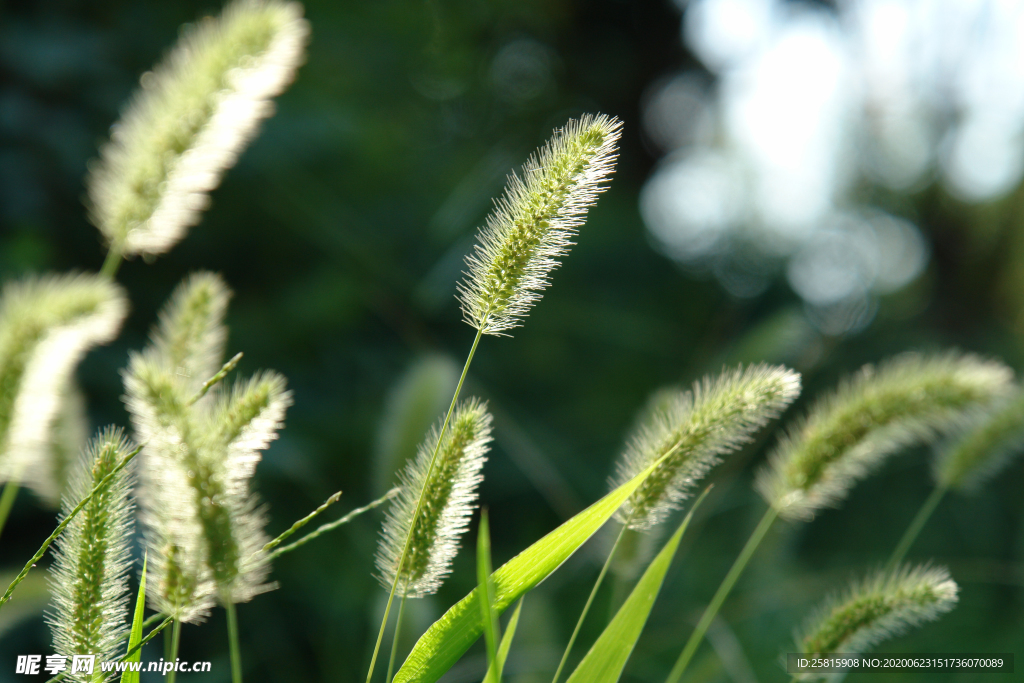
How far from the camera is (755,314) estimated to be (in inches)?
77.1

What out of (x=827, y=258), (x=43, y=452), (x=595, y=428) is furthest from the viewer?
(x=827, y=258)

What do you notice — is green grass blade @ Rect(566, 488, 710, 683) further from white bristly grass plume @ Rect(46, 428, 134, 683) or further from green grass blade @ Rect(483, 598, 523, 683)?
white bristly grass plume @ Rect(46, 428, 134, 683)

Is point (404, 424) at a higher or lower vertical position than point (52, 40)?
lower

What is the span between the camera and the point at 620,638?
0.42 metres

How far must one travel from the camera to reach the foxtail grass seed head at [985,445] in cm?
72

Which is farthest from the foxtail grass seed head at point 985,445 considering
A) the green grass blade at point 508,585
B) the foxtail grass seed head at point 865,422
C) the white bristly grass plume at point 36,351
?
the white bristly grass plume at point 36,351

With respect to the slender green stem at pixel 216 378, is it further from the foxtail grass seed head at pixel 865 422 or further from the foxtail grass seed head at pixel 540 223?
Result: the foxtail grass seed head at pixel 865 422

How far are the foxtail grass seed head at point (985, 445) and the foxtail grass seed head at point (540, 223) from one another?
583mm

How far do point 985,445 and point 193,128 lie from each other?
88 cm

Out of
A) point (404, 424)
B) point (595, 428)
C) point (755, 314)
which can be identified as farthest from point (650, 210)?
point (404, 424)

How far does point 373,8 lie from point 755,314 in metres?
1.39

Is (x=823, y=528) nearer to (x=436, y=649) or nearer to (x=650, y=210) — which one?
(x=650, y=210)

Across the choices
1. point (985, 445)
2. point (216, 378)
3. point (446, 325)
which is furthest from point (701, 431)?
point (446, 325)

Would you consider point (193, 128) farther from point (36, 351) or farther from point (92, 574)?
point (92, 574)
